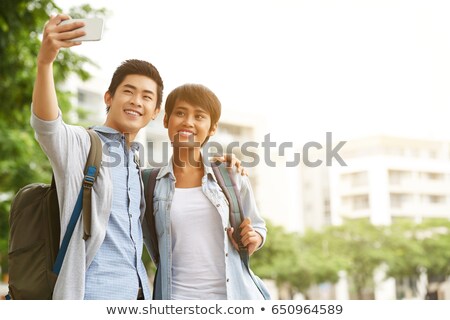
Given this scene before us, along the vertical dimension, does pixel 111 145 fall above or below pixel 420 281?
above

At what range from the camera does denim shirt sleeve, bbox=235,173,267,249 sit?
1.89 meters

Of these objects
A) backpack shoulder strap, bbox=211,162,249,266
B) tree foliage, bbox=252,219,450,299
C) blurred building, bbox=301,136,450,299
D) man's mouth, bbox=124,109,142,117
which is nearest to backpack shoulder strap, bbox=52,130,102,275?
man's mouth, bbox=124,109,142,117

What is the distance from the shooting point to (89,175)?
63.3 inches

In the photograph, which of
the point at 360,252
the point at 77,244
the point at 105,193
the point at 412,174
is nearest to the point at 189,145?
the point at 105,193

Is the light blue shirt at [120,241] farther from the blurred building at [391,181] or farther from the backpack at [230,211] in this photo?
the blurred building at [391,181]

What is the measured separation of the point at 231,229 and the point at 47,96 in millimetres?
622

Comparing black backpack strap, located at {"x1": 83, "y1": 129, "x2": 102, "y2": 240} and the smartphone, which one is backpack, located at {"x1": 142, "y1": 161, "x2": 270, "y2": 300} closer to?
black backpack strap, located at {"x1": 83, "y1": 129, "x2": 102, "y2": 240}

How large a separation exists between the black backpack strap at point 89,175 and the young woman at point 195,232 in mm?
256

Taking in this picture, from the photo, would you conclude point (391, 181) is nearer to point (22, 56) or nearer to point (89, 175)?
point (22, 56)

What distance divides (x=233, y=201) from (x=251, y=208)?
0.07 metres

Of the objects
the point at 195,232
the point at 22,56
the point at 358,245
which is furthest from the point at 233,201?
the point at 358,245

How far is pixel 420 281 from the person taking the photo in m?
28.0

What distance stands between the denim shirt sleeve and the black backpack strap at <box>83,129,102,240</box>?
1.57 feet
